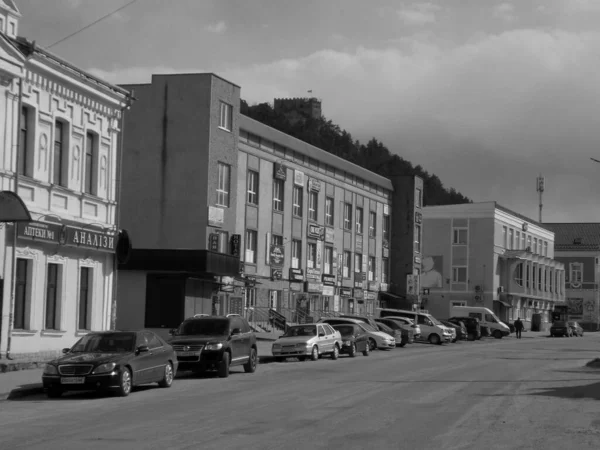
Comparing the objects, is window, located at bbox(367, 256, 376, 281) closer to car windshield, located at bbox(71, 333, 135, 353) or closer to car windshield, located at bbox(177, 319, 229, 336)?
car windshield, located at bbox(177, 319, 229, 336)

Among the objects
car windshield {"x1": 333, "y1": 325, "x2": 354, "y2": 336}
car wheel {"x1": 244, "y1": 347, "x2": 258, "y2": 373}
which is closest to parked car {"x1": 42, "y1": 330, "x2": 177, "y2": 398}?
car wheel {"x1": 244, "y1": 347, "x2": 258, "y2": 373}

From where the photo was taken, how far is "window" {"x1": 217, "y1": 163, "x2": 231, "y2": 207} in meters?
49.7

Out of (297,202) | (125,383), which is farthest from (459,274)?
(125,383)

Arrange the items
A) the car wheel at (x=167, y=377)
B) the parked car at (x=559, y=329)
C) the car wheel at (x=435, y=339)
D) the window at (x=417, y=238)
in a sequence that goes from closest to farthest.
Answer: the car wheel at (x=167, y=377) → the car wheel at (x=435, y=339) → the window at (x=417, y=238) → the parked car at (x=559, y=329)

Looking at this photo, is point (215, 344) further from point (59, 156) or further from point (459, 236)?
point (459, 236)

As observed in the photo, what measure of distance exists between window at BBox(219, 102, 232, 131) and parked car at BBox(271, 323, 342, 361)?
15549mm

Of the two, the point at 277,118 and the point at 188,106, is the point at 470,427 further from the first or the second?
the point at 277,118

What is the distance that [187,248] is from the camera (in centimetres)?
4822

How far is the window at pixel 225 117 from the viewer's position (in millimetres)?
49875

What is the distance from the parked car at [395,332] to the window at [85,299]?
802 inches

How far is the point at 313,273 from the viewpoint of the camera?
204ft

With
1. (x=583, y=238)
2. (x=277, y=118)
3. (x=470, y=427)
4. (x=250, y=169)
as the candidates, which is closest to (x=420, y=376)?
(x=470, y=427)

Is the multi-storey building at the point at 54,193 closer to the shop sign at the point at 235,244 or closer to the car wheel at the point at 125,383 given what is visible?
the car wheel at the point at 125,383

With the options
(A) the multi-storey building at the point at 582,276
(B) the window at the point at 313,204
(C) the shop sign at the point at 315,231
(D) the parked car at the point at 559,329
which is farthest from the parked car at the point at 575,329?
(A) the multi-storey building at the point at 582,276
